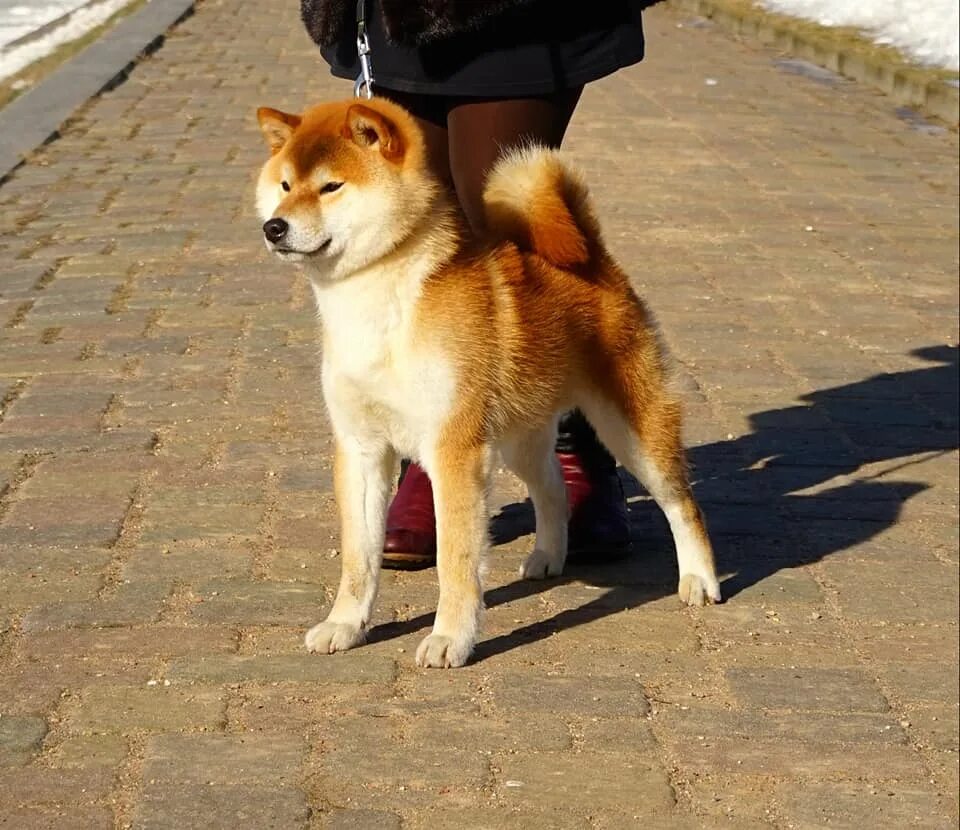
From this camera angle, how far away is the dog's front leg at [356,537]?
4.11 m

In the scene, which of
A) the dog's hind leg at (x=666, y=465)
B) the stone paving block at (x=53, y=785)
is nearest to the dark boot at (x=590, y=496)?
the dog's hind leg at (x=666, y=465)

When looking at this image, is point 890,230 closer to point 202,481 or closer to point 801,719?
point 202,481

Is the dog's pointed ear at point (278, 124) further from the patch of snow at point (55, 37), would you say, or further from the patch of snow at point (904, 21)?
the patch of snow at point (904, 21)

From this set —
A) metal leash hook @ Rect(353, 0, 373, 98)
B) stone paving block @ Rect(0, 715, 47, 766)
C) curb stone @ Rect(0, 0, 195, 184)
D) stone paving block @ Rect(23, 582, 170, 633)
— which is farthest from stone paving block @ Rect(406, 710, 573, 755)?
curb stone @ Rect(0, 0, 195, 184)

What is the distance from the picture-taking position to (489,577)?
4730 mm

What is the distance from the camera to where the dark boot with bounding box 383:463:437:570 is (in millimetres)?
4699

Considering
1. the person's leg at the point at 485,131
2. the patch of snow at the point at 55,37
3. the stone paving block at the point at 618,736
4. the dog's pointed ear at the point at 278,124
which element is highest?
the dog's pointed ear at the point at 278,124

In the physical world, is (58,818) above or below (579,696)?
above

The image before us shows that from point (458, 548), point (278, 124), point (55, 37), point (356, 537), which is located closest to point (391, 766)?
point (458, 548)

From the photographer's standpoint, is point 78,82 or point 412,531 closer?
point 412,531

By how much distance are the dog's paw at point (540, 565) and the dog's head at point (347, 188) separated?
1.17 m

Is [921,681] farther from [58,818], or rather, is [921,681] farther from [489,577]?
[58,818]

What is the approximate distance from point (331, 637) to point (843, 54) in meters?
11.2

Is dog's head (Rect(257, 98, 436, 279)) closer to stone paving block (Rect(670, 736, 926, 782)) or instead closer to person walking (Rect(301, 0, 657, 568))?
person walking (Rect(301, 0, 657, 568))
